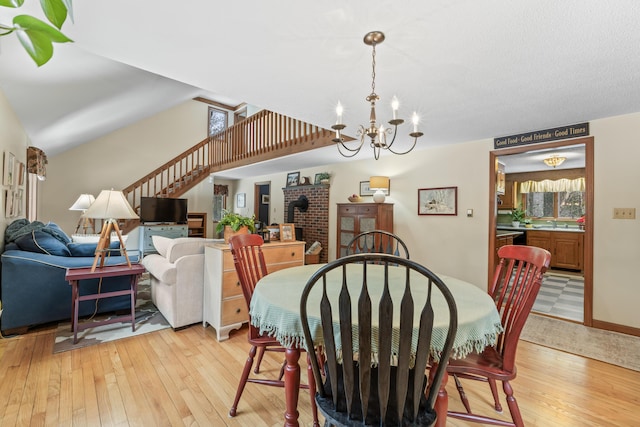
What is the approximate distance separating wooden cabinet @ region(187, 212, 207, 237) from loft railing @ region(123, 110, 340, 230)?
2.21 ft

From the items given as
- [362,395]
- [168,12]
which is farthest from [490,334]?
[168,12]

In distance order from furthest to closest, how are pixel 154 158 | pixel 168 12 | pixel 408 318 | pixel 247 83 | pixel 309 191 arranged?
pixel 154 158
pixel 309 191
pixel 247 83
pixel 168 12
pixel 408 318

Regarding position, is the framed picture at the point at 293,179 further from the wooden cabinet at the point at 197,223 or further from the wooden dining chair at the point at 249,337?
the wooden dining chair at the point at 249,337

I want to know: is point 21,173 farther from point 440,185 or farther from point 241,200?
point 440,185

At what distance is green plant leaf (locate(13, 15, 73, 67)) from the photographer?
0.43 meters

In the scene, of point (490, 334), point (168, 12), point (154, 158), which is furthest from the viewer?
point (154, 158)

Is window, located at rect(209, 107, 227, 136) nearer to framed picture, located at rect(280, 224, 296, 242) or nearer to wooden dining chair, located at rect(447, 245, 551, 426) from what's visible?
framed picture, located at rect(280, 224, 296, 242)

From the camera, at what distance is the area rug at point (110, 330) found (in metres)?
2.50

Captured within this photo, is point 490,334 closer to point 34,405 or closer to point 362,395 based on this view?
point 362,395

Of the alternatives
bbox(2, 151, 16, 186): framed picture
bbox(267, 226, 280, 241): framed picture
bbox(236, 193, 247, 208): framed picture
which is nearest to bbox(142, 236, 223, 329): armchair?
bbox(267, 226, 280, 241): framed picture

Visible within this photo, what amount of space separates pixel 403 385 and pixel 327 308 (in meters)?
0.35

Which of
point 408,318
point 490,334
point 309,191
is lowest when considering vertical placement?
point 490,334

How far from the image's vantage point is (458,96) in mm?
2527

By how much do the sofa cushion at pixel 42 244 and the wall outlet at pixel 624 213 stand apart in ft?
18.3
